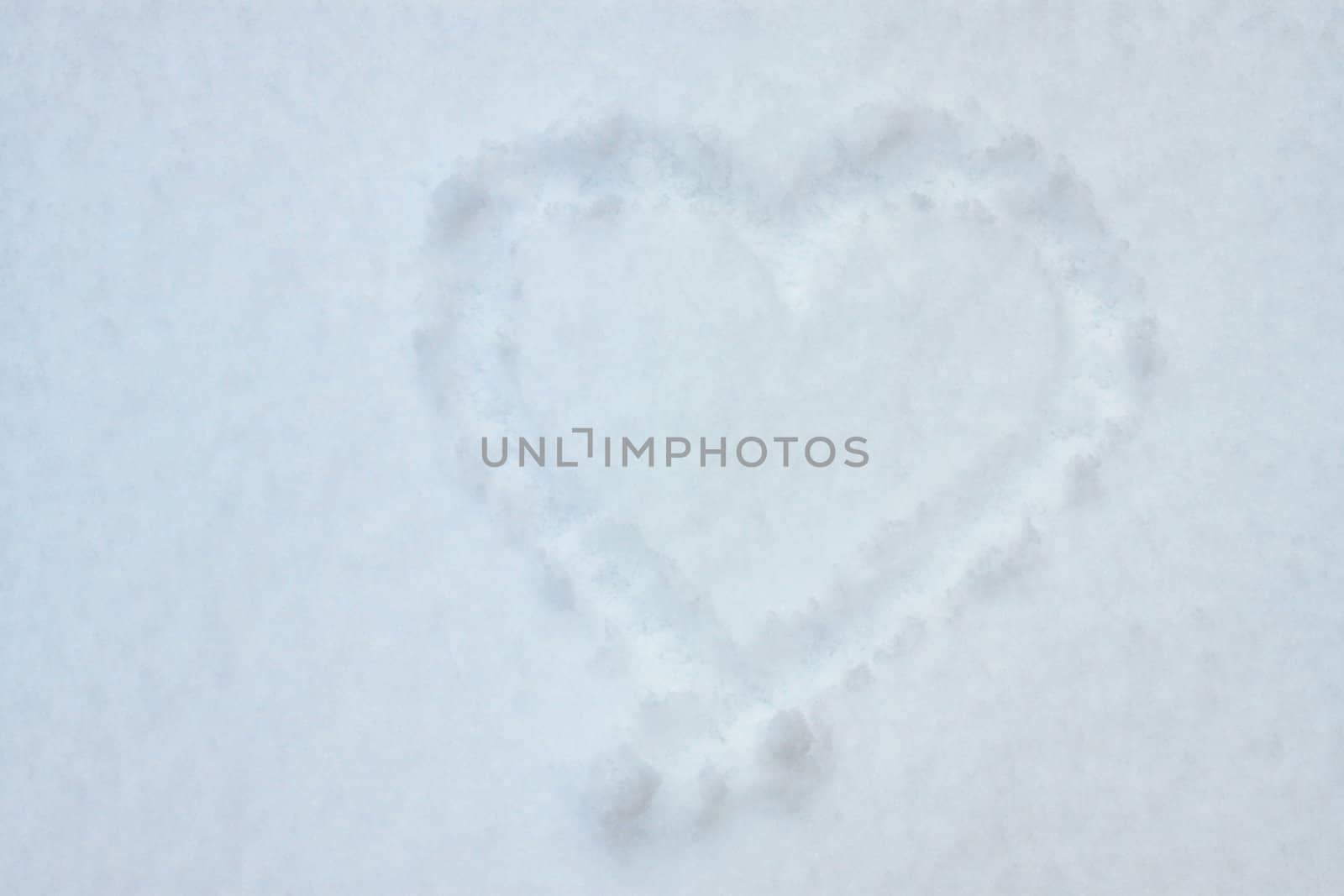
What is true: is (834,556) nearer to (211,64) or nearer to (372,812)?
(372,812)

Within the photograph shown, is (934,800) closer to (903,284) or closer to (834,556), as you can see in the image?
(834,556)

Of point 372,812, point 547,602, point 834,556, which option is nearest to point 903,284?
point 834,556

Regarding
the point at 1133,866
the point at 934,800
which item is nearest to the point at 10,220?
the point at 934,800

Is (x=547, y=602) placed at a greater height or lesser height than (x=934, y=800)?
greater

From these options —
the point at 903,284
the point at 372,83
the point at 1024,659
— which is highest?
the point at 372,83
